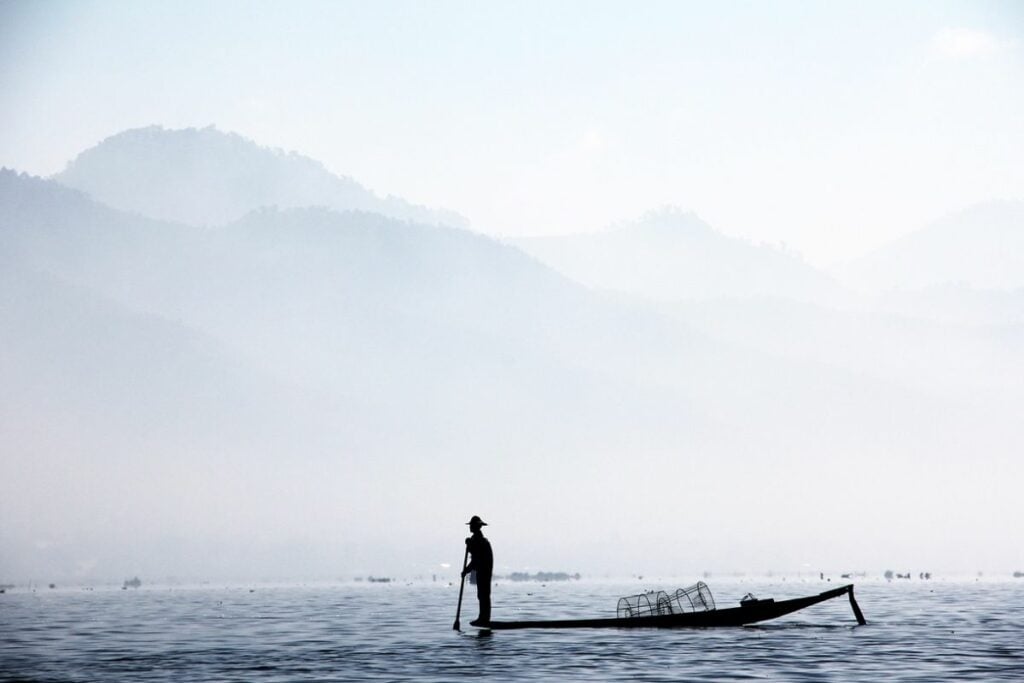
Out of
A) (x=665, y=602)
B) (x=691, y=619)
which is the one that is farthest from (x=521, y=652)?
(x=665, y=602)

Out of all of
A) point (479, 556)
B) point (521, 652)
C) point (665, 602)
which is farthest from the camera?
point (665, 602)

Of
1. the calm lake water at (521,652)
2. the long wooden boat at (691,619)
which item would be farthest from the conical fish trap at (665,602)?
the calm lake water at (521,652)

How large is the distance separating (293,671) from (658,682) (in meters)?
9.39

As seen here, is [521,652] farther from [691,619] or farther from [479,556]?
[691,619]

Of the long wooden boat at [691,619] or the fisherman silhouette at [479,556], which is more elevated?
the fisherman silhouette at [479,556]

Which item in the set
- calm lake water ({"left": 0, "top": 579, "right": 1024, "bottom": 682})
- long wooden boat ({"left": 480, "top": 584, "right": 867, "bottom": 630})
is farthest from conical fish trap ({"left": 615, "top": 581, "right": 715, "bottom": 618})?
calm lake water ({"left": 0, "top": 579, "right": 1024, "bottom": 682})

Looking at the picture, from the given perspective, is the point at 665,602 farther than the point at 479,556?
Yes

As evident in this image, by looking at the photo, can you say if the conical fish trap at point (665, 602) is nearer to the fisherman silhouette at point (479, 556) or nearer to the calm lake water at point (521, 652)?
the calm lake water at point (521, 652)

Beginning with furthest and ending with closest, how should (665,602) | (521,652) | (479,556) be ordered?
(665,602)
(479,556)
(521,652)

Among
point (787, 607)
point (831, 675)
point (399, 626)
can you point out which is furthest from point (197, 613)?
point (831, 675)

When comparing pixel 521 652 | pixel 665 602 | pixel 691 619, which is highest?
pixel 665 602

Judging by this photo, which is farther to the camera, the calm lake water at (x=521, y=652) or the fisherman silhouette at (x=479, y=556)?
the fisherman silhouette at (x=479, y=556)

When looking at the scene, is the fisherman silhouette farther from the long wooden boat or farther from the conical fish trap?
the conical fish trap

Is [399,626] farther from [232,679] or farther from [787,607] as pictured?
[232,679]
